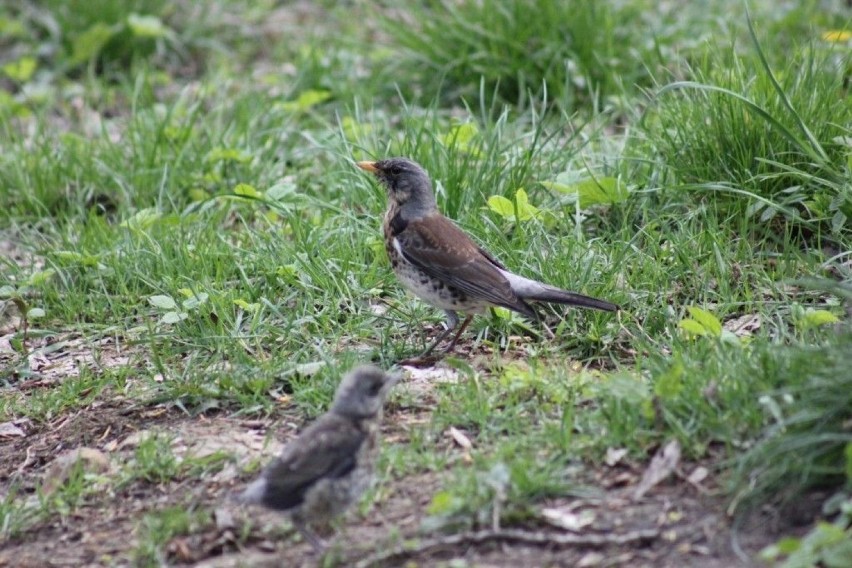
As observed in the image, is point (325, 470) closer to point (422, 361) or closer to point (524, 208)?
point (422, 361)

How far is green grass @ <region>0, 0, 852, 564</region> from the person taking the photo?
4.35 meters

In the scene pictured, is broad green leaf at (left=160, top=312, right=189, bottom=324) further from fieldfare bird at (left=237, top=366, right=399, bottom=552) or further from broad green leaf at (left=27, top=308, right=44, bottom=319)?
fieldfare bird at (left=237, top=366, right=399, bottom=552)

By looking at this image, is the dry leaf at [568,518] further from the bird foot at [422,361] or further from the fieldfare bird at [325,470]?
the bird foot at [422,361]

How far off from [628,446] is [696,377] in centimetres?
38

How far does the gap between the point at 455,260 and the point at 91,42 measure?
542 centimetres

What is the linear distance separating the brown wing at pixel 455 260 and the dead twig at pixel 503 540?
5.19 ft

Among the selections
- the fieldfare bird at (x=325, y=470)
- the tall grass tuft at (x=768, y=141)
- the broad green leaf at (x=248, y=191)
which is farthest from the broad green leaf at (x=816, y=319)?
the broad green leaf at (x=248, y=191)

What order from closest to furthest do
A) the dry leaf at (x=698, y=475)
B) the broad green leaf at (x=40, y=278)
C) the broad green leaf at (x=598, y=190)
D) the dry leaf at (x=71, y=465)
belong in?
the dry leaf at (x=698, y=475), the dry leaf at (x=71, y=465), the broad green leaf at (x=598, y=190), the broad green leaf at (x=40, y=278)

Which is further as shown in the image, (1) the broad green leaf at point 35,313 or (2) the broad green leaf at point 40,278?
(2) the broad green leaf at point 40,278

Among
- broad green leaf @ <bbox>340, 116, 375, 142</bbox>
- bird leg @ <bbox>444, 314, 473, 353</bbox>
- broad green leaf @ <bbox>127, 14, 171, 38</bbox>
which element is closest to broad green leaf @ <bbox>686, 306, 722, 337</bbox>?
bird leg @ <bbox>444, 314, 473, 353</bbox>

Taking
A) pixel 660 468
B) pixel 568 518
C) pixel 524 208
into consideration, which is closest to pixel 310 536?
pixel 568 518

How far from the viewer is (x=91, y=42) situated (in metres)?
9.76

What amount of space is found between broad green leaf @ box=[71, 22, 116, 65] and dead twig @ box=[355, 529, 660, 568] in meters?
6.97

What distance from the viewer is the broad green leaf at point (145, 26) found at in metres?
9.83
